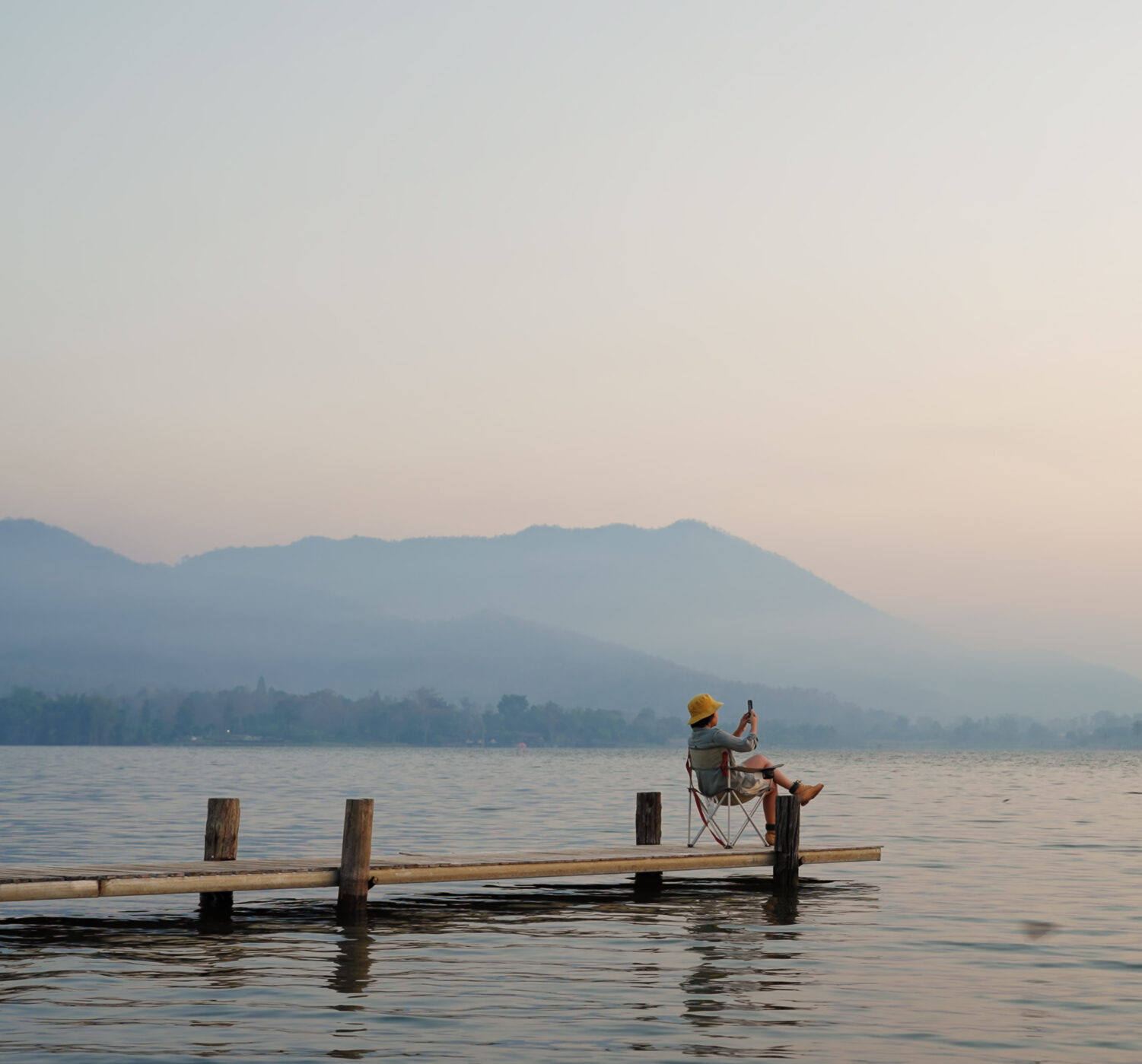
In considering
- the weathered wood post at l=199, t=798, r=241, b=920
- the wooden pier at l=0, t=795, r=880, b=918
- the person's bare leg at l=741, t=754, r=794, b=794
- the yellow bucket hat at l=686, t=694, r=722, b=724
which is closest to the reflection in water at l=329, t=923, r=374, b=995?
the wooden pier at l=0, t=795, r=880, b=918

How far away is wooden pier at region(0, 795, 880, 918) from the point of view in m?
16.3

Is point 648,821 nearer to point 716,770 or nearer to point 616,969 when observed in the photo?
point 716,770

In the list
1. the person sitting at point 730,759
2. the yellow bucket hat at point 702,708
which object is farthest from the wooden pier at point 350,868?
the yellow bucket hat at point 702,708

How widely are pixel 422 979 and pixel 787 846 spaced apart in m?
8.05

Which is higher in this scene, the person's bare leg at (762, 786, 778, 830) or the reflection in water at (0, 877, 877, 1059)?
the person's bare leg at (762, 786, 778, 830)

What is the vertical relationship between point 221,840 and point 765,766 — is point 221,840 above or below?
below

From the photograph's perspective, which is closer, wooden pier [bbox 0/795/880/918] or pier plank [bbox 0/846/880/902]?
pier plank [bbox 0/846/880/902]

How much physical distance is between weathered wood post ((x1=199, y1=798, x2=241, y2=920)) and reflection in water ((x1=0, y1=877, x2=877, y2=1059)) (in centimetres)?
32

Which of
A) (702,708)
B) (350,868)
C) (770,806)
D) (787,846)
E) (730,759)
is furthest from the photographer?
(770,806)

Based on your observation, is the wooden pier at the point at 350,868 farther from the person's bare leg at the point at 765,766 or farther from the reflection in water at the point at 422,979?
the reflection in water at the point at 422,979

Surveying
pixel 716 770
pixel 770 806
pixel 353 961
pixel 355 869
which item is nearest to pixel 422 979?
pixel 353 961

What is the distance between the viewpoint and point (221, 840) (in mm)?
19297

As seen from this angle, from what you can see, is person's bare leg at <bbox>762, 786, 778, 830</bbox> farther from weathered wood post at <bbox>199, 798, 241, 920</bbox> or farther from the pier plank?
weathered wood post at <bbox>199, 798, 241, 920</bbox>

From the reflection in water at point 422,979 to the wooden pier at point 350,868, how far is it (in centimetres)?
51
